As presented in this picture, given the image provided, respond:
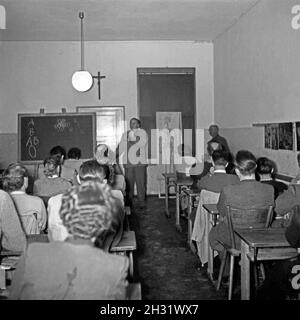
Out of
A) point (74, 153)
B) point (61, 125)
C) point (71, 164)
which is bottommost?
point (71, 164)

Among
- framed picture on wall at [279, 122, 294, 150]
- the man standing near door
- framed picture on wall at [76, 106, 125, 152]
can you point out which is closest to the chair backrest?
framed picture on wall at [279, 122, 294, 150]

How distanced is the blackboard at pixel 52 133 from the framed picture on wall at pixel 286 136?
3.63 metres

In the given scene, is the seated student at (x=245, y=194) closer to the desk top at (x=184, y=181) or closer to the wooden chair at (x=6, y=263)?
the wooden chair at (x=6, y=263)

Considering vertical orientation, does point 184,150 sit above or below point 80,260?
above

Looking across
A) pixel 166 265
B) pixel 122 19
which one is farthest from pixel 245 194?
pixel 122 19

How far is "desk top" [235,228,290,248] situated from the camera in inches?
94.6

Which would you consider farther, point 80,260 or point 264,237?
point 264,237

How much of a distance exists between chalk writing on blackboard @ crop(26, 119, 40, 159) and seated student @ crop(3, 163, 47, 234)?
4.52 meters

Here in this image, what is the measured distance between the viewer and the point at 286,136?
468 cm

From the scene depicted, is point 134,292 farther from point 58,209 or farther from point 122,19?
point 122,19

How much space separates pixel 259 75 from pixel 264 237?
3.52 meters

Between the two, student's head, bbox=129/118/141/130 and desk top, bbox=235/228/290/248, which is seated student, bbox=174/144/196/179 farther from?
desk top, bbox=235/228/290/248
